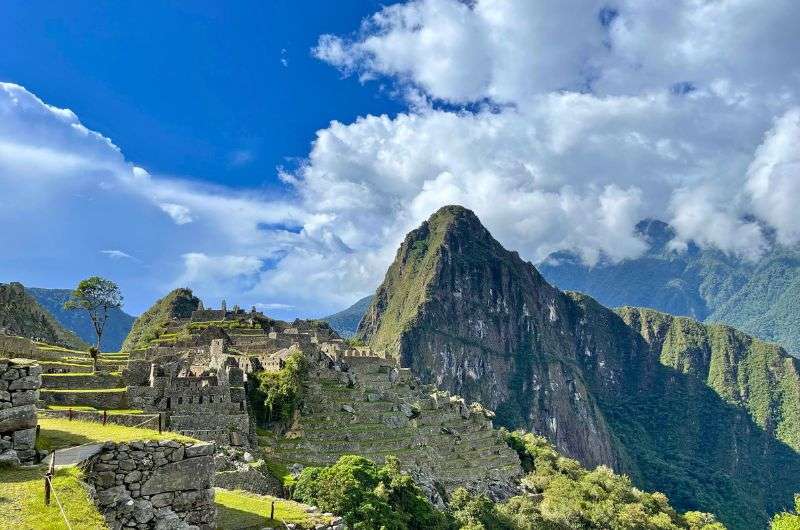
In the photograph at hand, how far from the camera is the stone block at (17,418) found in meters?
7.39

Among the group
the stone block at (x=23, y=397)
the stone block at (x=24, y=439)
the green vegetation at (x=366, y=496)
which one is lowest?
the green vegetation at (x=366, y=496)

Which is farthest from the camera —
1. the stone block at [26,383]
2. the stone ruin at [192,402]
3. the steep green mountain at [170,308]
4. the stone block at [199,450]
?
the steep green mountain at [170,308]

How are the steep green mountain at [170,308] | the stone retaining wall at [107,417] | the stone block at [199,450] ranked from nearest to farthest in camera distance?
the stone block at [199,450]
the stone retaining wall at [107,417]
the steep green mountain at [170,308]

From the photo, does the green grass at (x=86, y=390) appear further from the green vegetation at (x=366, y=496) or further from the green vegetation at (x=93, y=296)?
the green vegetation at (x=93, y=296)

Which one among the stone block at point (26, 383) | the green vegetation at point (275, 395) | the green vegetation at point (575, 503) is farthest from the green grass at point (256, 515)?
the green vegetation at point (575, 503)

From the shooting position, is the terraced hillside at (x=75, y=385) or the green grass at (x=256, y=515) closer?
the green grass at (x=256, y=515)

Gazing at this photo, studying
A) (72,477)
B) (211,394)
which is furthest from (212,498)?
(211,394)

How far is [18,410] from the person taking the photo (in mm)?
7531

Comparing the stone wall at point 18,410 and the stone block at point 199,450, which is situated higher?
the stone wall at point 18,410

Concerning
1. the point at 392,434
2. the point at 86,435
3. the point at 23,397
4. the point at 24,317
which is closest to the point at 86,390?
the point at 86,435

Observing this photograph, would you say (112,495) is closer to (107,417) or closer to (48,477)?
(48,477)

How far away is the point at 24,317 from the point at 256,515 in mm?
65835

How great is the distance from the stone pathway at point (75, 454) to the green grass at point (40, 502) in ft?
0.79

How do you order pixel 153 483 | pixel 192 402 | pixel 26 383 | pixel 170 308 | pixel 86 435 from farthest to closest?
pixel 170 308 < pixel 192 402 < pixel 86 435 < pixel 153 483 < pixel 26 383
